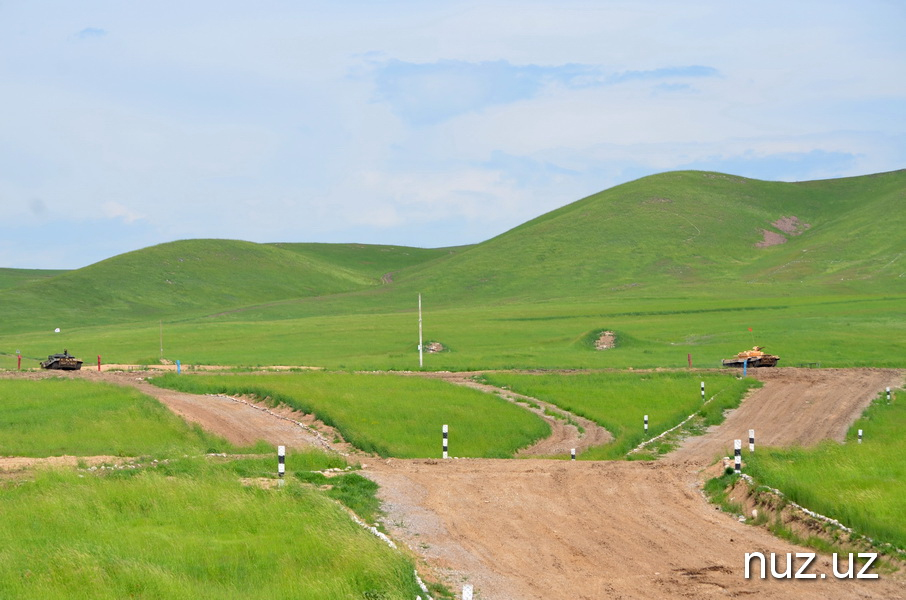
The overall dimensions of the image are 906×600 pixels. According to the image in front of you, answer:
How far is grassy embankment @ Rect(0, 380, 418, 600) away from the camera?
42.2 ft

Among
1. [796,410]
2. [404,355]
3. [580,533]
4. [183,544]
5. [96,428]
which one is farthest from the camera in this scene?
[404,355]

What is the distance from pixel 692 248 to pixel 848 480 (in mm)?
140289

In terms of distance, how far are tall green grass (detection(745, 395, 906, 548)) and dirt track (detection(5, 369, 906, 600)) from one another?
4.29 ft

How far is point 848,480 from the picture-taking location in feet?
65.9

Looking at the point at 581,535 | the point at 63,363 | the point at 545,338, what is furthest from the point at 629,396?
the point at 545,338

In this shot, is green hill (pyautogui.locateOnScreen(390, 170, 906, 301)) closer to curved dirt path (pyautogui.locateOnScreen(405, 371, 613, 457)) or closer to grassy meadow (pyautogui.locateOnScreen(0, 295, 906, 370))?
grassy meadow (pyautogui.locateOnScreen(0, 295, 906, 370))

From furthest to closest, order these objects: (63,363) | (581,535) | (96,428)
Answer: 1. (63,363)
2. (96,428)
3. (581,535)

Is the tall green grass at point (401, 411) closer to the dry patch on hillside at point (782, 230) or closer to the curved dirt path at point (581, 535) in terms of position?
the curved dirt path at point (581, 535)

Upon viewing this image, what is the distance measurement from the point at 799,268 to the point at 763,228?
115 feet

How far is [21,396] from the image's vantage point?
40375 millimetres

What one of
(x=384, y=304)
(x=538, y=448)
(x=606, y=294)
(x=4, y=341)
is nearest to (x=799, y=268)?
(x=606, y=294)

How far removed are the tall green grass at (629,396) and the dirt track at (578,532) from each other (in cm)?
684

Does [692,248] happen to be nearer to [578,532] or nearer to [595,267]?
[595,267]

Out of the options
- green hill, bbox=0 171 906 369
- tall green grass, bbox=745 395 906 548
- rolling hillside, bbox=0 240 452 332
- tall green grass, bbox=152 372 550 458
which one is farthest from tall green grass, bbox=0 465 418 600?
rolling hillside, bbox=0 240 452 332
